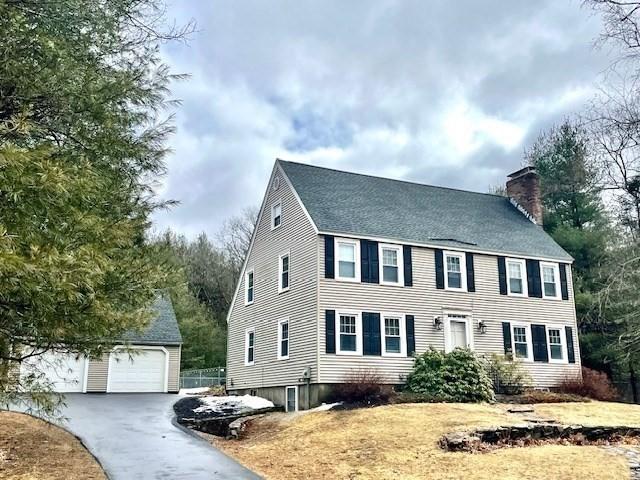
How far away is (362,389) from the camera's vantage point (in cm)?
1803

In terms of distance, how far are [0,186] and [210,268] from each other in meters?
38.3

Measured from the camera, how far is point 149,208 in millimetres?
9742

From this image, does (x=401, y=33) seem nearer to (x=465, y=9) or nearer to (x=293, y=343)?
(x=465, y=9)

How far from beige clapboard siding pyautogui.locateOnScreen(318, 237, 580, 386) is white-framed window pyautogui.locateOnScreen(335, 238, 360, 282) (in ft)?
0.94

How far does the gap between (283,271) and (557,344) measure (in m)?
10.6

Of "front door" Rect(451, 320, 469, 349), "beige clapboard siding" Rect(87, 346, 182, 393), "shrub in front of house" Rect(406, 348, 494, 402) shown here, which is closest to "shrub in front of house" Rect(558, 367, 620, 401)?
"front door" Rect(451, 320, 469, 349)

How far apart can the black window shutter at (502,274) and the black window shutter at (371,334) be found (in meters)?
5.42

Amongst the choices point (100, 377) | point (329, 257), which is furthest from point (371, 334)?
point (100, 377)

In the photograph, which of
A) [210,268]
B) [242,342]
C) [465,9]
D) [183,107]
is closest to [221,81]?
[183,107]

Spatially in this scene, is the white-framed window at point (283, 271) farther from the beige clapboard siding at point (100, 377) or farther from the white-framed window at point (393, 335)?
the beige clapboard siding at point (100, 377)

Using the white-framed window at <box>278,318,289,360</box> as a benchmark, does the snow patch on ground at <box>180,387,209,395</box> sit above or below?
below

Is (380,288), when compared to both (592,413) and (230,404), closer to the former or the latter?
(230,404)

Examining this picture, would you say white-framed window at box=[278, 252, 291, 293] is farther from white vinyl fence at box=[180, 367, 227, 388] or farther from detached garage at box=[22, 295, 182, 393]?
white vinyl fence at box=[180, 367, 227, 388]

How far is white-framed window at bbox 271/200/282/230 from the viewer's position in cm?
2267
